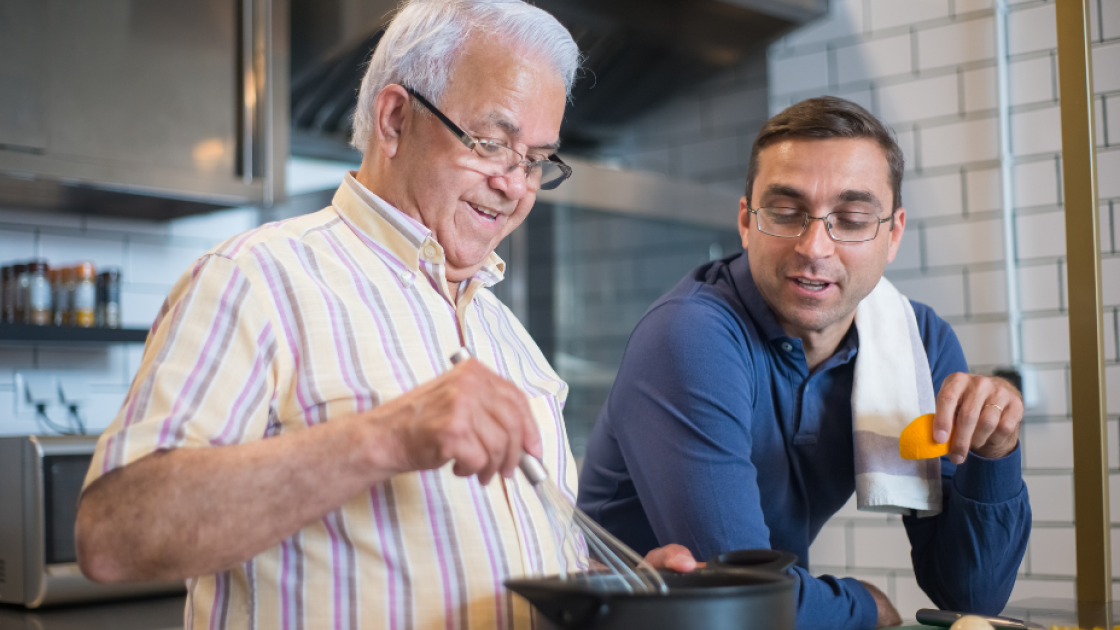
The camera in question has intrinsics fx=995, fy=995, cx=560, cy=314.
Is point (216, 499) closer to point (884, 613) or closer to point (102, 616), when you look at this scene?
point (884, 613)

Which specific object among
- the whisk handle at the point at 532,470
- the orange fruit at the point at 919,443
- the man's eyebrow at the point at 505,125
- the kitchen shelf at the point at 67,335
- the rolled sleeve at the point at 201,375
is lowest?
the orange fruit at the point at 919,443

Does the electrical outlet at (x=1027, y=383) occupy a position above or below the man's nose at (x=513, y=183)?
below

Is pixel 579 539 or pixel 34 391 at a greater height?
pixel 34 391

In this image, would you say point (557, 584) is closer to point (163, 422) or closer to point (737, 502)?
point (163, 422)

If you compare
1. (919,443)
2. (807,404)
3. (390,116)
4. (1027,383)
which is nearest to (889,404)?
(807,404)

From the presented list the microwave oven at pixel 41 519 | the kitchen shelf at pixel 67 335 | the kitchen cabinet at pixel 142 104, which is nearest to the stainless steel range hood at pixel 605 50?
the kitchen cabinet at pixel 142 104

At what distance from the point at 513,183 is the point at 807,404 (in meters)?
0.60

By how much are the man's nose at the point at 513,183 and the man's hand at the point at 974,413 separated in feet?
1.86

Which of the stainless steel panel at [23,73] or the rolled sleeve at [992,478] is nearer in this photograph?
the rolled sleeve at [992,478]

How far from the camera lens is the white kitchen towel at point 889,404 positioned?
137cm

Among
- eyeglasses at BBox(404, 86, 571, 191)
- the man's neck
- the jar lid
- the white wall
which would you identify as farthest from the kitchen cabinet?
the white wall

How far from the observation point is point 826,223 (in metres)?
1.37

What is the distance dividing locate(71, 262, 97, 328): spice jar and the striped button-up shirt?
4.09 feet

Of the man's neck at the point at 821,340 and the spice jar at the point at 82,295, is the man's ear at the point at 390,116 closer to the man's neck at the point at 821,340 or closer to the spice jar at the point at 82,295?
the man's neck at the point at 821,340
